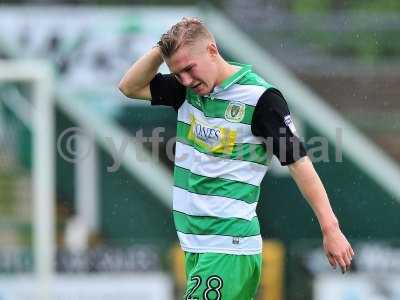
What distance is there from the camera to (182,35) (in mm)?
4027

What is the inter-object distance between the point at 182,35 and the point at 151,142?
453 cm

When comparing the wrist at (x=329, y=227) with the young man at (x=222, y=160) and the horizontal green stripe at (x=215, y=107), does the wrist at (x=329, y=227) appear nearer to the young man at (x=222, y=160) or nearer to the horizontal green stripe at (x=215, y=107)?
the young man at (x=222, y=160)

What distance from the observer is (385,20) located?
349 inches

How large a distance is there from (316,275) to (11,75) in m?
2.43

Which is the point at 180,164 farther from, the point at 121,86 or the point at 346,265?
the point at 346,265

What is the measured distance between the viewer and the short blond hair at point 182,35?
13.2 feet

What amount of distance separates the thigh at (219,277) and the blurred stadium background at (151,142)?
3.79 m

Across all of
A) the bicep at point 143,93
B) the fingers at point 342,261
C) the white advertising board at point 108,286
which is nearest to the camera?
the fingers at point 342,261

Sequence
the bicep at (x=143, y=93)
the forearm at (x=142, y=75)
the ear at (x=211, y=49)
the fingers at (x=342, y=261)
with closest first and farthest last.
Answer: the fingers at (x=342, y=261), the ear at (x=211, y=49), the forearm at (x=142, y=75), the bicep at (x=143, y=93)

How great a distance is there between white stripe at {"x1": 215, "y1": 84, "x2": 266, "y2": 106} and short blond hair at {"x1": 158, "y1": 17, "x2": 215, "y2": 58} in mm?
199

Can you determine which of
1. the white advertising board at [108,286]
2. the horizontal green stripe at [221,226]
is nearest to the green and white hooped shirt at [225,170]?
the horizontal green stripe at [221,226]

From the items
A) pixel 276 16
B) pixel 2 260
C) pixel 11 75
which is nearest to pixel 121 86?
pixel 11 75

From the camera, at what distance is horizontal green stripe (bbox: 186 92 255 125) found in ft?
13.4

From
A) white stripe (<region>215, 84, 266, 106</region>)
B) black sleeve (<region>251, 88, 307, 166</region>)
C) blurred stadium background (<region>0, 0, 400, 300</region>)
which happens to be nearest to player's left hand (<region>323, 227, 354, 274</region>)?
black sleeve (<region>251, 88, 307, 166</region>)
